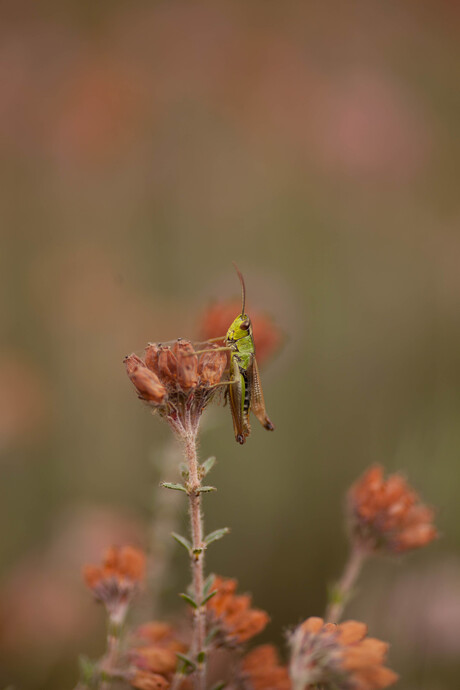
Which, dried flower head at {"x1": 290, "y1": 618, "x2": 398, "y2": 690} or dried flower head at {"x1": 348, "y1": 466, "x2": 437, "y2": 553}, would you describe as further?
dried flower head at {"x1": 348, "y1": 466, "x2": 437, "y2": 553}

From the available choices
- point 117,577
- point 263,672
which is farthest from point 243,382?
point 263,672

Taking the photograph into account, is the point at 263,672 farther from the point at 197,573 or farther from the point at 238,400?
the point at 238,400

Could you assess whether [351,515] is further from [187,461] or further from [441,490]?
[441,490]

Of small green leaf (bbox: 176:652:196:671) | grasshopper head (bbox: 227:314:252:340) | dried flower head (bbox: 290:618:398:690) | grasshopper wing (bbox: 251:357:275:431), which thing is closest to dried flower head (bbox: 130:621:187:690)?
small green leaf (bbox: 176:652:196:671)

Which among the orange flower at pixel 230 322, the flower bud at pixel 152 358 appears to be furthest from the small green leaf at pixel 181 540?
the orange flower at pixel 230 322

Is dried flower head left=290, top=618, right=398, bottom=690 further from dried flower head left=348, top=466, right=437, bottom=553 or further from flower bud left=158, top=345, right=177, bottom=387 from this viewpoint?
flower bud left=158, top=345, right=177, bottom=387

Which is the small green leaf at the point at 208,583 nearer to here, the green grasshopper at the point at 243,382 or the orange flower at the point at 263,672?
the orange flower at the point at 263,672
